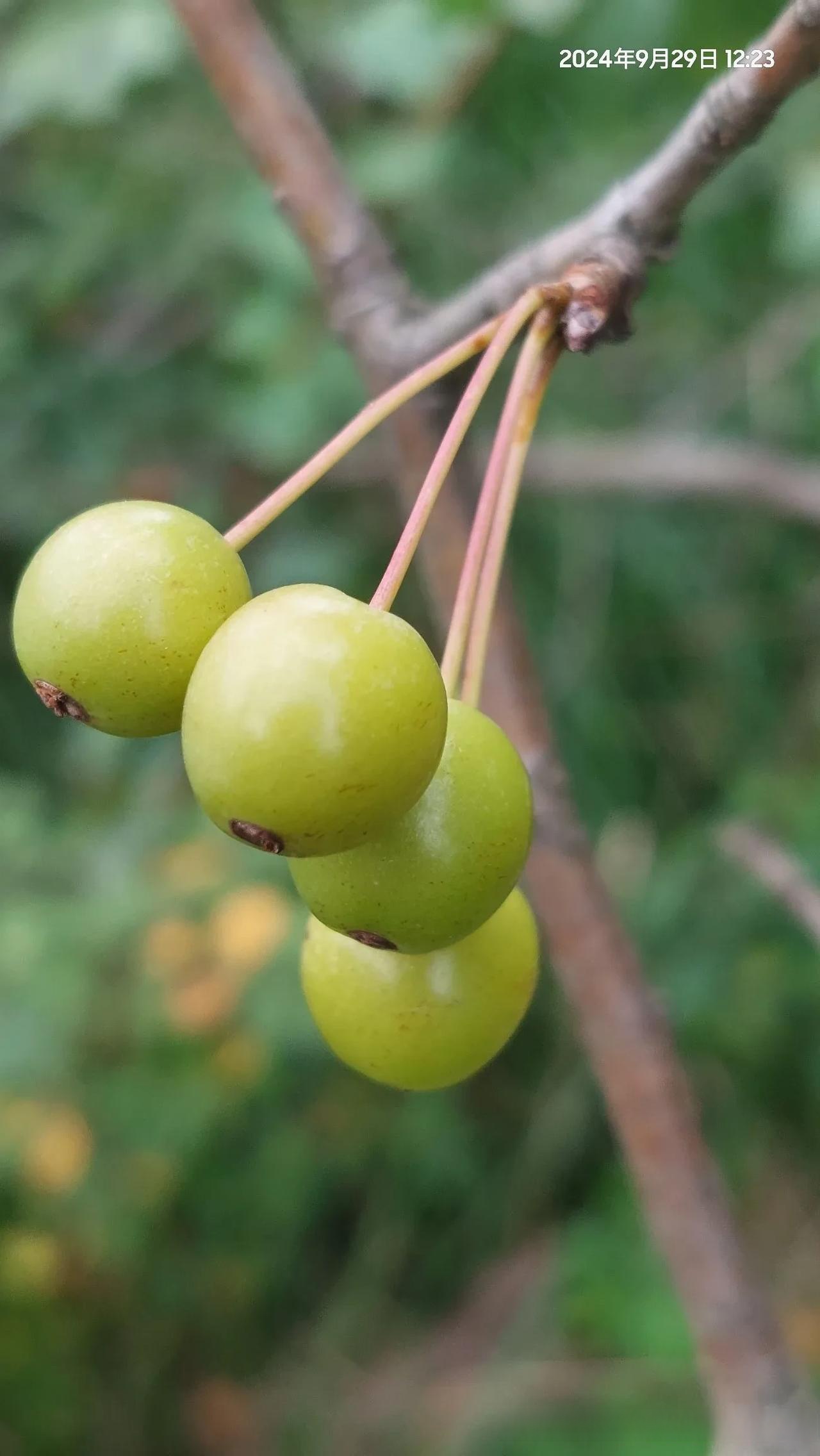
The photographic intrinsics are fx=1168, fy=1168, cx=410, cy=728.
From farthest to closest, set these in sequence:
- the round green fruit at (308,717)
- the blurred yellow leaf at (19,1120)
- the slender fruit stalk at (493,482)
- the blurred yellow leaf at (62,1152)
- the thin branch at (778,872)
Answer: the blurred yellow leaf at (62,1152), the blurred yellow leaf at (19,1120), the thin branch at (778,872), the slender fruit stalk at (493,482), the round green fruit at (308,717)

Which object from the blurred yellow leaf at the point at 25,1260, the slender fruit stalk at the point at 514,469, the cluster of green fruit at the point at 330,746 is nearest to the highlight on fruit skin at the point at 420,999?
the cluster of green fruit at the point at 330,746

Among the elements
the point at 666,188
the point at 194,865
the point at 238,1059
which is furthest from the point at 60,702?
the point at 238,1059

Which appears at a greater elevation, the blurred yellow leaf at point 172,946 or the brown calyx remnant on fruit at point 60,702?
the brown calyx remnant on fruit at point 60,702

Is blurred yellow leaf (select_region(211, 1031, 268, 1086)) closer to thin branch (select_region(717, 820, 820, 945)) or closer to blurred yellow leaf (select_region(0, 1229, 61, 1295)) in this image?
blurred yellow leaf (select_region(0, 1229, 61, 1295))

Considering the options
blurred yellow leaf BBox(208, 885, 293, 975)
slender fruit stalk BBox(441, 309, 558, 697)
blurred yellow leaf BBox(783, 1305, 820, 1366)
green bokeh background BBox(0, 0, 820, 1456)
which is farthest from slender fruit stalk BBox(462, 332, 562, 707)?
blurred yellow leaf BBox(783, 1305, 820, 1366)

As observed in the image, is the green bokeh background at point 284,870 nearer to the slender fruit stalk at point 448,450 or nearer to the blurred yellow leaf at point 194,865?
the blurred yellow leaf at point 194,865

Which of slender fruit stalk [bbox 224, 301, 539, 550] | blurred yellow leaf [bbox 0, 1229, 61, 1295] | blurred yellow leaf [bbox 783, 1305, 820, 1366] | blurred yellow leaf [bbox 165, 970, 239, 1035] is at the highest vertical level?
slender fruit stalk [bbox 224, 301, 539, 550]

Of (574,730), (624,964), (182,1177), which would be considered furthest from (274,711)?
(574,730)
